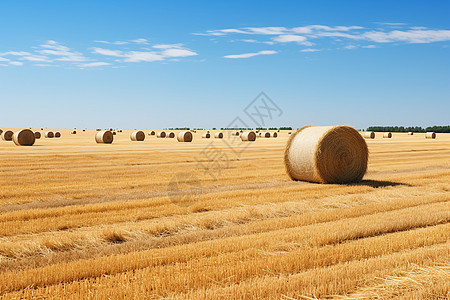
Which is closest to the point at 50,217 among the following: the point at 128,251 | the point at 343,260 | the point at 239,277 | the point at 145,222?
the point at 145,222

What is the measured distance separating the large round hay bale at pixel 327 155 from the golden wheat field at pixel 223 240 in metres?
0.69

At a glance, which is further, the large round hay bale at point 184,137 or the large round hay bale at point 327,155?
the large round hay bale at point 184,137

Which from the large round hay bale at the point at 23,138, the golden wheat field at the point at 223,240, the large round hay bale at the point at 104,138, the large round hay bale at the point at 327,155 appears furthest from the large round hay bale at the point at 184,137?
the golden wheat field at the point at 223,240

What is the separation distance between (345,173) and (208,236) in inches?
342

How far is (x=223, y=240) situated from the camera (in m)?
7.15

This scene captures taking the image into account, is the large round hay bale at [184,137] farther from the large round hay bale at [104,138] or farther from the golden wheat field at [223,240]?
the golden wheat field at [223,240]

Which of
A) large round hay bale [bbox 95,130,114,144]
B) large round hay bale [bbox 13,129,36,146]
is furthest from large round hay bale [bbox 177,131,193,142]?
large round hay bale [bbox 13,129,36,146]

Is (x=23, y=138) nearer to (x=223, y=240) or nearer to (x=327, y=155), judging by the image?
(x=327, y=155)

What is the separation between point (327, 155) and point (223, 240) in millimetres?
8409

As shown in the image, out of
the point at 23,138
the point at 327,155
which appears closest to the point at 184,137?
the point at 23,138

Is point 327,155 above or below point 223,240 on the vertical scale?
Answer: above

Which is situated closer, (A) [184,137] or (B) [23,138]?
(B) [23,138]

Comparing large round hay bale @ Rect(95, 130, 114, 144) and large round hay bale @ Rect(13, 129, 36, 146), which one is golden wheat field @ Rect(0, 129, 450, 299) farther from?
large round hay bale @ Rect(95, 130, 114, 144)

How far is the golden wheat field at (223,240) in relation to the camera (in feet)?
16.8
